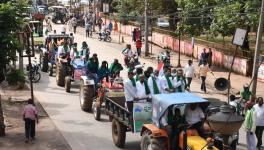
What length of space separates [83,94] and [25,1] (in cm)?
464

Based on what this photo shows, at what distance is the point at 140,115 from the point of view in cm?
1377

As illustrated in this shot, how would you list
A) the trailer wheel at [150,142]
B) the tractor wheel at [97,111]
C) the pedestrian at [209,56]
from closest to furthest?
the trailer wheel at [150,142]
the tractor wheel at [97,111]
the pedestrian at [209,56]

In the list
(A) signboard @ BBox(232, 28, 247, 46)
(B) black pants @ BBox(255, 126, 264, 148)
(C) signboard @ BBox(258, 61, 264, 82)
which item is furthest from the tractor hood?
(C) signboard @ BBox(258, 61, 264, 82)

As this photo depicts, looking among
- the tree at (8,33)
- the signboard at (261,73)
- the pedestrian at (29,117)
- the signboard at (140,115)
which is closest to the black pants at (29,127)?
the pedestrian at (29,117)

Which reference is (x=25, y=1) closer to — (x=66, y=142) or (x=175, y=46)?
(x=66, y=142)

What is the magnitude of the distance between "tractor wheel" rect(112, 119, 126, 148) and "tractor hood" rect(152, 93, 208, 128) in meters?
2.31

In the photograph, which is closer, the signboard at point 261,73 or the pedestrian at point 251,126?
the pedestrian at point 251,126

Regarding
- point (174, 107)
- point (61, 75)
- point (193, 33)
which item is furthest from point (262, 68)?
point (174, 107)

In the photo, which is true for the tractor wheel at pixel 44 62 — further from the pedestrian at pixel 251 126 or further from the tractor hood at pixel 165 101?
the tractor hood at pixel 165 101

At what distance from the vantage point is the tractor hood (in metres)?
12.0

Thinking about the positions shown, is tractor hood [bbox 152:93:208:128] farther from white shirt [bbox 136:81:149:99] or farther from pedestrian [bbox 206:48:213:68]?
pedestrian [bbox 206:48:213:68]

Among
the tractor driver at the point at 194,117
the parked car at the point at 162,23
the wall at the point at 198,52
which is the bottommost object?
the wall at the point at 198,52

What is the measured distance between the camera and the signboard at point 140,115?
45.0ft

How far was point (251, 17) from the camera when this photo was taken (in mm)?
27422
